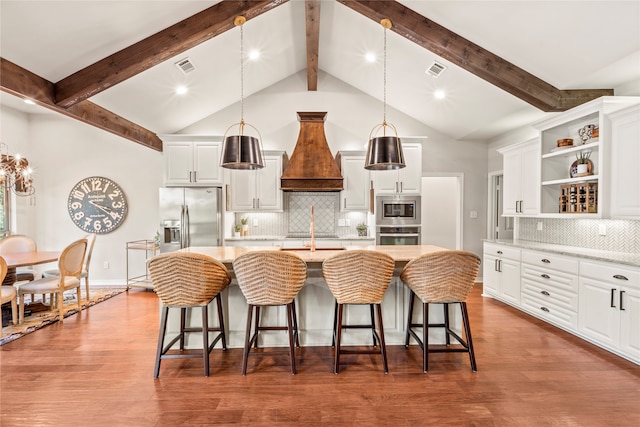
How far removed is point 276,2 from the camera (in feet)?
11.9

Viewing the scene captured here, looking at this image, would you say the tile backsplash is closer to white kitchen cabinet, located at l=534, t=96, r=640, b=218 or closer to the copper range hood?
the copper range hood

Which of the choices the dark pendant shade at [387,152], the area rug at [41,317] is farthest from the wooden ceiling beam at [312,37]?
→ the area rug at [41,317]

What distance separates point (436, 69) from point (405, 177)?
1711 millimetres

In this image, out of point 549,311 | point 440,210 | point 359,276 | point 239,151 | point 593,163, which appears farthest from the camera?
point 440,210

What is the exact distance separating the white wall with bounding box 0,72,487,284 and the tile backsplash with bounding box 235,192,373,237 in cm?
95

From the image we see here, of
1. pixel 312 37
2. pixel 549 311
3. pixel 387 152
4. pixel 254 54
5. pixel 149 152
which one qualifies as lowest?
pixel 549 311

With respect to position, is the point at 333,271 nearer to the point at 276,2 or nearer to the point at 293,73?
the point at 276,2

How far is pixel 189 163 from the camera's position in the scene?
553cm

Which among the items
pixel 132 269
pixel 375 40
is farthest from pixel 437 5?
pixel 132 269

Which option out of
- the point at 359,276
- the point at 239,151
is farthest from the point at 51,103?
the point at 359,276

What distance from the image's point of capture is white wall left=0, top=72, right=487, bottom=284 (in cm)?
605

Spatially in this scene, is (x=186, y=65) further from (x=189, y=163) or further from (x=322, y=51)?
(x=322, y=51)

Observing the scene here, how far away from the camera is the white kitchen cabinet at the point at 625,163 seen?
3111 millimetres

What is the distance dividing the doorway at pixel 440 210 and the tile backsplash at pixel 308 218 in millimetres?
1893
